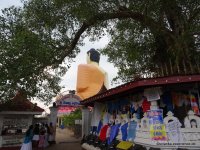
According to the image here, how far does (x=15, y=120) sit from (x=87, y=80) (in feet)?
61.6

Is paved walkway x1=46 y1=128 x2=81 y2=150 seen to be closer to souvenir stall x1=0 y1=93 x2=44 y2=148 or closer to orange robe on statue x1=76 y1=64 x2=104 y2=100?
souvenir stall x1=0 y1=93 x2=44 y2=148

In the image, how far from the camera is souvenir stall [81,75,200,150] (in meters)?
7.22

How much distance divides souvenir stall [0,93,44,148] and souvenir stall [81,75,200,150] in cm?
799

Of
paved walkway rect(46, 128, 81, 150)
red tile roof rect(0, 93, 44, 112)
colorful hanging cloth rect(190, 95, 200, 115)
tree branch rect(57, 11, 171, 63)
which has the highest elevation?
tree branch rect(57, 11, 171, 63)

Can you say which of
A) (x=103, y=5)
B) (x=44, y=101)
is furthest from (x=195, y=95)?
(x=44, y=101)

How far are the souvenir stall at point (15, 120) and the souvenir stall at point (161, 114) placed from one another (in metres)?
7.99

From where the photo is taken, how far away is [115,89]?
9102 millimetres

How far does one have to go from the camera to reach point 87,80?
→ 33.9m

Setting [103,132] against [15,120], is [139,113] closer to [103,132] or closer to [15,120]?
[103,132]

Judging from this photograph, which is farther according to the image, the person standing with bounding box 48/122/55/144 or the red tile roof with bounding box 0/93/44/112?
the person standing with bounding box 48/122/55/144

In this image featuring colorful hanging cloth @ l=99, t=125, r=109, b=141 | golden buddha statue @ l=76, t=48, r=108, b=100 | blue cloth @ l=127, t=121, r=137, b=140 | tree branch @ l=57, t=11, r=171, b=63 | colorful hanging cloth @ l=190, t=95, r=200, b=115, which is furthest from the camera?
golden buddha statue @ l=76, t=48, r=108, b=100

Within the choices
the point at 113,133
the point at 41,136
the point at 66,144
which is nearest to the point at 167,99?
the point at 113,133

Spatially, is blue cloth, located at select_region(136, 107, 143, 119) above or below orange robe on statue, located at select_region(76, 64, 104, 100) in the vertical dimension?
below

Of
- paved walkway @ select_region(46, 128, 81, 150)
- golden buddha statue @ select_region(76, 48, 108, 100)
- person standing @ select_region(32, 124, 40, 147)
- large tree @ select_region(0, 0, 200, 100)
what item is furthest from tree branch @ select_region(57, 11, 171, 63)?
golden buddha statue @ select_region(76, 48, 108, 100)
